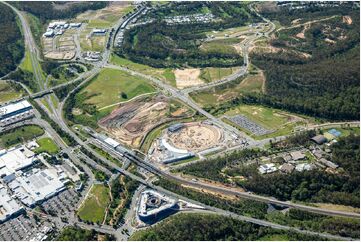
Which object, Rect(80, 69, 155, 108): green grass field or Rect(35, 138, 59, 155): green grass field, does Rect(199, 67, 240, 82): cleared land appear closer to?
Rect(80, 69, 155, 108): green grass field

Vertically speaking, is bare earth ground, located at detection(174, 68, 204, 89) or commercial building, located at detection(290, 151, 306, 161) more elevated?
bare earth ground, located at detection(174, 68, 204, 89)

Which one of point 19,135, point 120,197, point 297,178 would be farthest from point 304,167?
point 19,135

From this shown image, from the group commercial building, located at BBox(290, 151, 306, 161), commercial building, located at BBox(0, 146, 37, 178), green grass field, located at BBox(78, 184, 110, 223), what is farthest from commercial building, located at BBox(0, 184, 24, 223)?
commercial building, located at BBox(290, 151, 306, 161)

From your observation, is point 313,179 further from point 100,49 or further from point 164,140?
point 100,49

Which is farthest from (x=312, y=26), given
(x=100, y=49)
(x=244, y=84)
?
Answer: (x=100, y=49)

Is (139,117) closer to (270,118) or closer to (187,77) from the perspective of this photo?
(187,77)

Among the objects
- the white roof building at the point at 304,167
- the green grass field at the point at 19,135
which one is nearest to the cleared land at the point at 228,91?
the white roof building at the point at 304,167

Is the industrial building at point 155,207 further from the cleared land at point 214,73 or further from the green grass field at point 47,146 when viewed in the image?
the cleared land at point 214,73
